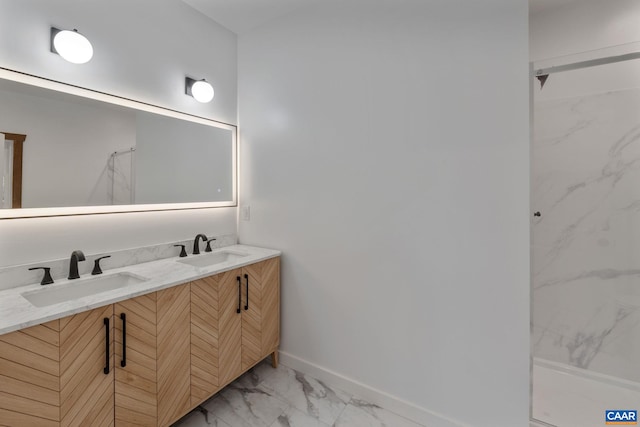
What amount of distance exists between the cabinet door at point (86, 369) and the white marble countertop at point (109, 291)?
1.9 inches

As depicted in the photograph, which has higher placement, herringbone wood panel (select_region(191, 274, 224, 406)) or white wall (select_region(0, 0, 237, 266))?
white wall (select_region(0, 0, 237, 266))

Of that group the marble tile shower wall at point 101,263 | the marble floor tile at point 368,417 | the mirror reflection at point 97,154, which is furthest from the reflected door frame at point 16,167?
the marble floor tile at point 368,417

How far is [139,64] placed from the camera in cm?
179

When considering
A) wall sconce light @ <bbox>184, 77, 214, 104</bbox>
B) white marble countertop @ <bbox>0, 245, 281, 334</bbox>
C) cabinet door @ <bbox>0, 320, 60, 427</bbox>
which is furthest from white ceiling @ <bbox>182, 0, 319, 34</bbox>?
cabinet door @ <bbox>0, 320, 60, 427</bbox>

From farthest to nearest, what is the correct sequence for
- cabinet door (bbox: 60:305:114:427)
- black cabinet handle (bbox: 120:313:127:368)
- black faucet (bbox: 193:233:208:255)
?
black faucet (bbox: 193:233:208:255) < black cabinet handle (bbox: 120:313:127:368) < cabinet door (bbox: 60:305:114:427)

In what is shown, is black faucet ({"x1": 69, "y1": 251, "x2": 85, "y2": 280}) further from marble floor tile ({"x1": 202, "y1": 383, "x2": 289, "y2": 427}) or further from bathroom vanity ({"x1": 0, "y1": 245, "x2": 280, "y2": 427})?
marble floor tile ({"x1": 202, "y1": 383, "x2": 289, "y2": 427})

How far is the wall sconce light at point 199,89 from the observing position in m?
2.07

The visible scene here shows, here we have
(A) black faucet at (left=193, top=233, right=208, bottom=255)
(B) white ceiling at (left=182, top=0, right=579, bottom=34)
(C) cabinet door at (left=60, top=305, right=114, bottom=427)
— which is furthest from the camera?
(A) black faucet at (left=193, top=233, right=208, bottom=255)

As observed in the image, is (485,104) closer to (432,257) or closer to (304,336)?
(432,257)

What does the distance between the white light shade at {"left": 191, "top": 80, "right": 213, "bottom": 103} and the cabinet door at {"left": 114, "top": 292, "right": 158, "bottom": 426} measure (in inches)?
59.1

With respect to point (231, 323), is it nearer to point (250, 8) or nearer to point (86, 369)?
point (86, 369)

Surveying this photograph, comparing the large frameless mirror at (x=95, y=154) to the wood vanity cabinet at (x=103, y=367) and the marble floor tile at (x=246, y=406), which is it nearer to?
the wood vanity cabinet at (x=103, y=367)

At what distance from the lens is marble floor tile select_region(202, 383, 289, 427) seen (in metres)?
1.61

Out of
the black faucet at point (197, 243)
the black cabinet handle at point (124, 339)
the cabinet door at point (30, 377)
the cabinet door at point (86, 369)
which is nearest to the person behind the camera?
the cabinet door at point (30, 377)
